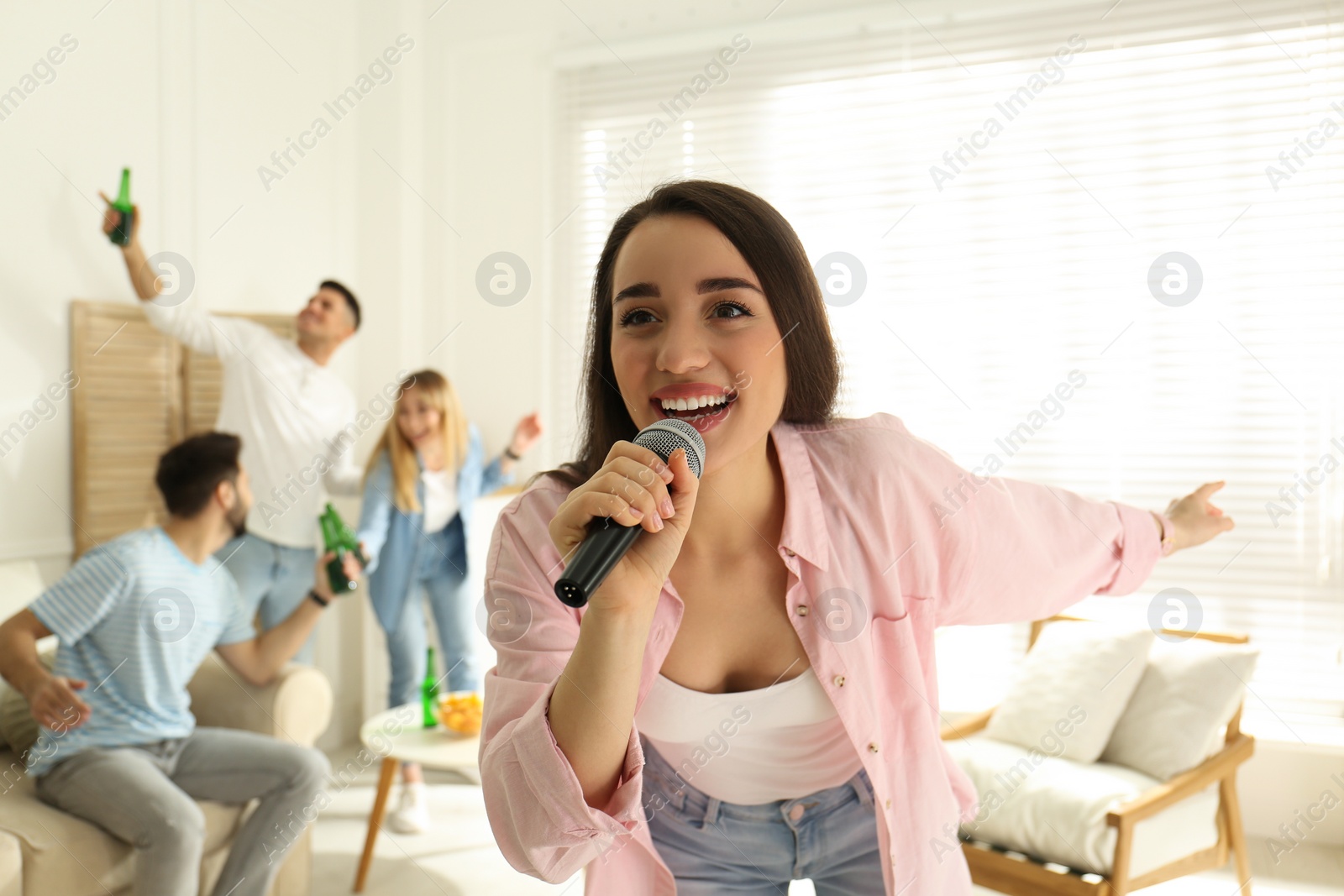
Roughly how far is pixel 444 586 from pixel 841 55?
2.56 metres

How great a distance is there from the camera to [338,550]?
2752mm

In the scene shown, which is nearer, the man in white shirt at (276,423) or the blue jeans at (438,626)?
the man in white shirt at (276,423)

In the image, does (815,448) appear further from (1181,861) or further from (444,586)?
(444,586)

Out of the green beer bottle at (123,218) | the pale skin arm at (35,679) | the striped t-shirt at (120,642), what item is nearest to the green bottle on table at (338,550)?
the striped t-shirt at (120,642)

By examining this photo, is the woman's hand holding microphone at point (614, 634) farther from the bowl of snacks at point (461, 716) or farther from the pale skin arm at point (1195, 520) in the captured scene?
the bowl of snacks at point (461, 716)

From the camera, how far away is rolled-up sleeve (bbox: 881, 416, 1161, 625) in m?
1.20

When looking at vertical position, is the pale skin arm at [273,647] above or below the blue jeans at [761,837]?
below

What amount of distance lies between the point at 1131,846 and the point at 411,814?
7.24ft

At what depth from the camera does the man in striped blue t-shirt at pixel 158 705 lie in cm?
214

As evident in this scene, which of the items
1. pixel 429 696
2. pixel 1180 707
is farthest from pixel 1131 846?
pixel 429 696

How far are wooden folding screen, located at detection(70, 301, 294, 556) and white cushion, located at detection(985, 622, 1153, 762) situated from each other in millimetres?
2649

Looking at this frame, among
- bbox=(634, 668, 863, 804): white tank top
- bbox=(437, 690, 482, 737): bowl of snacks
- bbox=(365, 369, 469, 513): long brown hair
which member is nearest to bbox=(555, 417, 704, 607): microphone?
bbox=(634, 668, 863, 804): white tank top

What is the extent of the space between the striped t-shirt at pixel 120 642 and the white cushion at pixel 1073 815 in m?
1.93

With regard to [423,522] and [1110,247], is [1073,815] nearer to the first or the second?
[1110,247]
